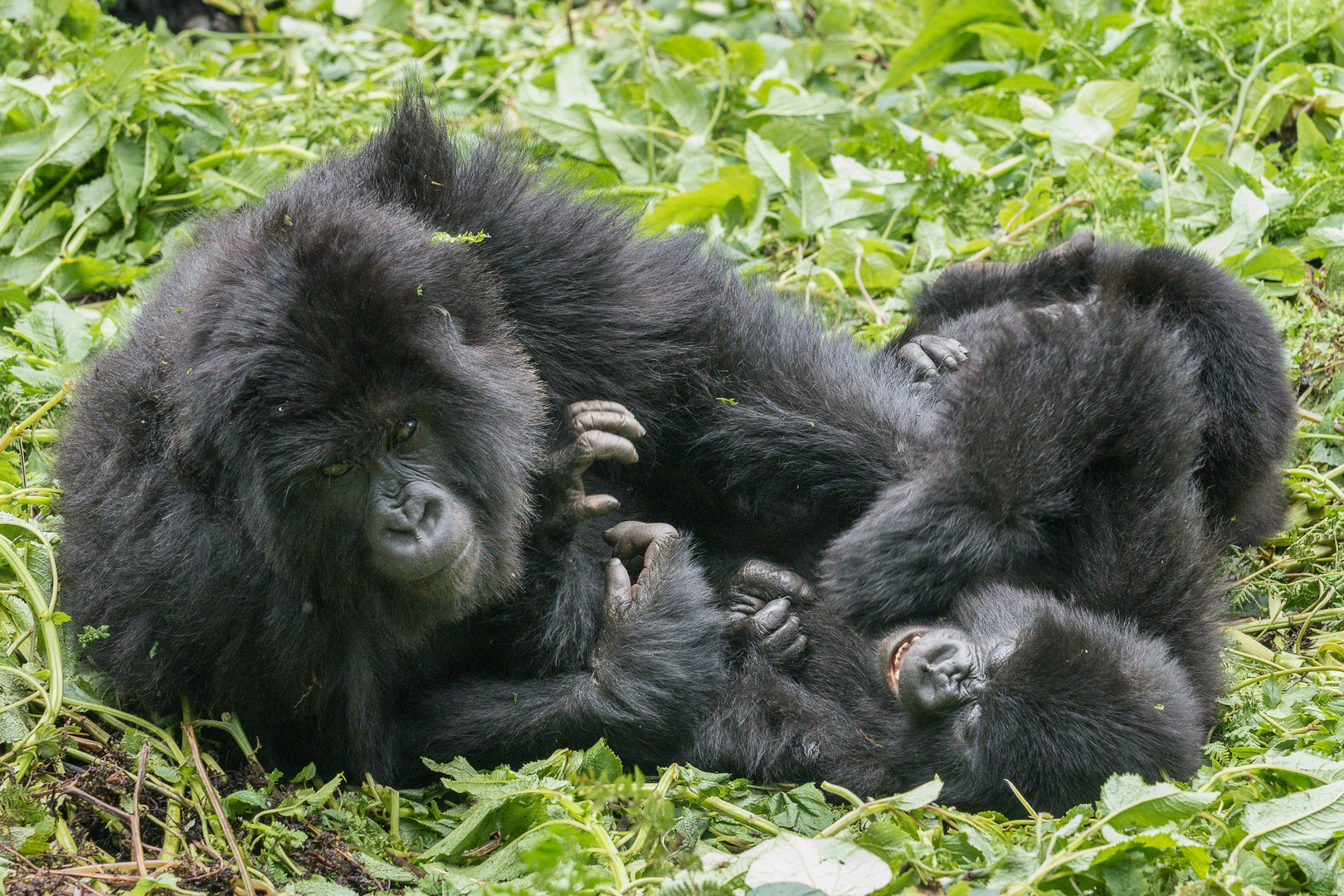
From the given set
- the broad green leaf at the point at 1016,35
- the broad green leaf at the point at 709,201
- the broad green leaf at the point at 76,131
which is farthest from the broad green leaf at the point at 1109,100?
the broad green leaf at the point at 76,131

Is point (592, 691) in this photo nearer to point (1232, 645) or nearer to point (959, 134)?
point (1232, 645)

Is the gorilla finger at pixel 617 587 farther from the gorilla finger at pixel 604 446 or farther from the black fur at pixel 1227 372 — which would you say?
the black fur at pixel 1227 372

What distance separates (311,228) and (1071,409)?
2.25 metres

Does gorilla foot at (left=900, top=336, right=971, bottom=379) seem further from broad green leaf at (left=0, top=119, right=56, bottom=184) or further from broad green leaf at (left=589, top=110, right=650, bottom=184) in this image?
broad green leaf at (left=0, top=119, right=56, bottom=184)

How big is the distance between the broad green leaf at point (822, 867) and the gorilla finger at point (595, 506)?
130 cm

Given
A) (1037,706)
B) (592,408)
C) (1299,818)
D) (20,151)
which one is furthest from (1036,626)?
(20,151)

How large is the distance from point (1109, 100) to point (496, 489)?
12.6ft

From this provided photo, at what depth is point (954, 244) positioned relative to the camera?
559cm

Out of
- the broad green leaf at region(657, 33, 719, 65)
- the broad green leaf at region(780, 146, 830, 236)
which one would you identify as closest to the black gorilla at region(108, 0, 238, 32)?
the broad green leaf at region(657, 33, 719, 65)

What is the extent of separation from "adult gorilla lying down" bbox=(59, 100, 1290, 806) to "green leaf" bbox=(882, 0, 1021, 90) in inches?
113

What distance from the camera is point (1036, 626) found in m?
3.52

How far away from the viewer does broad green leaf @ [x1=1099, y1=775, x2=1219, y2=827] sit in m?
2.91

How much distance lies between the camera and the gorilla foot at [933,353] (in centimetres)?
439

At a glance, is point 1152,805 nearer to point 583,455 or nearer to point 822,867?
point 822,867
